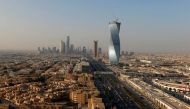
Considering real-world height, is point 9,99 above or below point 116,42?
below

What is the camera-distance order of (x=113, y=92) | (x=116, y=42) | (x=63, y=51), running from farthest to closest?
(x=63, y=51), (x=116, y=42), (x=113, y=92)

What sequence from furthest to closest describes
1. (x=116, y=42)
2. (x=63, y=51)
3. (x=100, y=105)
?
(x=63, y=51), (x=116, y=42), (x=100, y=105)

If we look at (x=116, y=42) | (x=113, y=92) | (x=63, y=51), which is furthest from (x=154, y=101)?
(x=63, y=51)

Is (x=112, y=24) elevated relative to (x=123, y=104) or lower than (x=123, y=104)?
elevated

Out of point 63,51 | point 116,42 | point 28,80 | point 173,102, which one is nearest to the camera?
point 173,102

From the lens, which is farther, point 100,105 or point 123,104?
point 123,104

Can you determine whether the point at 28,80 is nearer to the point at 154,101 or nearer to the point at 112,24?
the point at 154,101

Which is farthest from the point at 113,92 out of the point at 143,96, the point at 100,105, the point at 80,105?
the point at 100,105

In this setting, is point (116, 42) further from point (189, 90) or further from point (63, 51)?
point (63, 51)

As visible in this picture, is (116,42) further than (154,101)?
Yes
